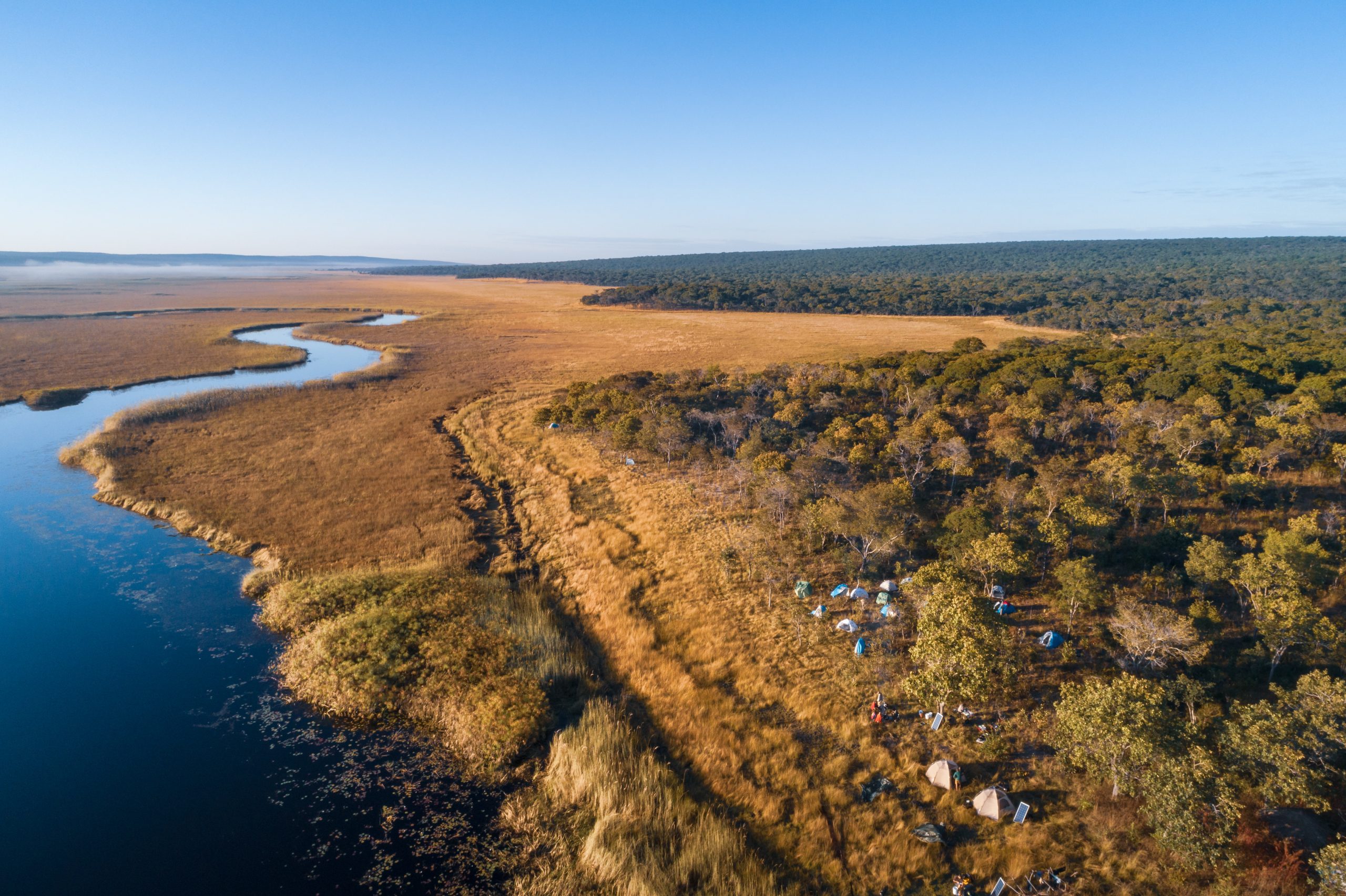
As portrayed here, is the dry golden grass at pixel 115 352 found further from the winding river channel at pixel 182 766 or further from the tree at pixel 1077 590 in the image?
the tree at pixel 1077 590

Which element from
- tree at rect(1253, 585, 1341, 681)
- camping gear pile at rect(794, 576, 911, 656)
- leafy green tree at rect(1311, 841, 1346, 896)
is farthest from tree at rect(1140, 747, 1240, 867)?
camping gear pile at rect(794, 576, 911, 656)

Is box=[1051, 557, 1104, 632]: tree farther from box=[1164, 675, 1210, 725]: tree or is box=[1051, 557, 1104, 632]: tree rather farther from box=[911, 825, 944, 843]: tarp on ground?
box=[911, 825, 944, 843]: tarp on ground

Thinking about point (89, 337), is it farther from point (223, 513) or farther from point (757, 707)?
point (757, 707)

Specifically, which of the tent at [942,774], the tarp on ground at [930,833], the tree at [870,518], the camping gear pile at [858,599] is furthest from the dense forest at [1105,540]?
the tarp on ground at [930,833]

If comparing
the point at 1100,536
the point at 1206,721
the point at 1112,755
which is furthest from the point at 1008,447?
the point at 1112,755

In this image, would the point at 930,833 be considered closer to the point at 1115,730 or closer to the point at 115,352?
the point at 1115,730
